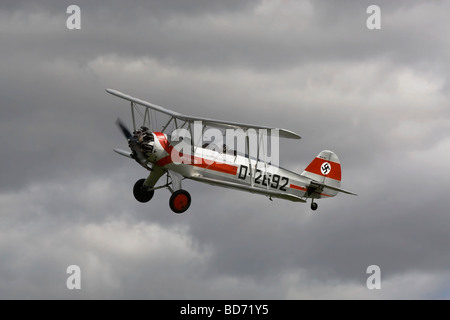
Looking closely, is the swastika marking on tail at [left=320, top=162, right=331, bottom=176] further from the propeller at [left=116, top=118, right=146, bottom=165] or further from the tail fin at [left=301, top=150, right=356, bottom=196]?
the propeller at [left=116, top=118, right=146, bottom=165]

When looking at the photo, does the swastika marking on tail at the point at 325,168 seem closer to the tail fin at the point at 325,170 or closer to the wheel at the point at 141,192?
the tail fin at the point at 325,170

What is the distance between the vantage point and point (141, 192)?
32.7 metres

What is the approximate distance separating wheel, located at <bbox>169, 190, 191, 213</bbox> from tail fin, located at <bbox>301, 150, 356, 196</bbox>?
6.87 meters

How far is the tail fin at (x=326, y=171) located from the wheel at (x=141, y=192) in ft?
22.7

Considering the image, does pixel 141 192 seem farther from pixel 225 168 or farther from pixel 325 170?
pixel 325 170

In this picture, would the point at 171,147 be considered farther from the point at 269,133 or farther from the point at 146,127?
the point at 269,133

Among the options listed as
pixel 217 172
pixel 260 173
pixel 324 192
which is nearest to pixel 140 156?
pixel 217 172

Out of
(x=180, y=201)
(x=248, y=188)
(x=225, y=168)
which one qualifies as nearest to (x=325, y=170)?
(x=248, y=188)

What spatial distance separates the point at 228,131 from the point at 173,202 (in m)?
3.29

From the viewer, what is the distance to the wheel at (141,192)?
3269 centimetres

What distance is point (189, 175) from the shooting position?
1238 inches

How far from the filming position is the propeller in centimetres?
3054

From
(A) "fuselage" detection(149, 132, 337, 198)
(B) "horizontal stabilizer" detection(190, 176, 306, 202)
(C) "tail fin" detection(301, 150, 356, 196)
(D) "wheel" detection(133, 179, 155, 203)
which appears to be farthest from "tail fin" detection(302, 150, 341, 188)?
(D) "wheel" detection(133, 179, 155, 203)

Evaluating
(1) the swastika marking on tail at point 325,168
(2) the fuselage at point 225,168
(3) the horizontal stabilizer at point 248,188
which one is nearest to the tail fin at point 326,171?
(1) the swastika marking on tail at point 325,168
